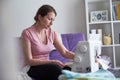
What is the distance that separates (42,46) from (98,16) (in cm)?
159

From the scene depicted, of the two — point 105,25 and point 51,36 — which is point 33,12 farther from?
point 51,36

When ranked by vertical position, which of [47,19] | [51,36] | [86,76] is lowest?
[86,76]

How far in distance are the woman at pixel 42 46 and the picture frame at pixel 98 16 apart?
1.37 metres

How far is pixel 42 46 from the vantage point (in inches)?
73.9

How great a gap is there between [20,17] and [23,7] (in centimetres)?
16

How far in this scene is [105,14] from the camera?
10.6ft

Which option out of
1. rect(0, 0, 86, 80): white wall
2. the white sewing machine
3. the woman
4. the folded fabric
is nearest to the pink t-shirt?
the woman

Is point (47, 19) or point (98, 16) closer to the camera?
point (47, 19)

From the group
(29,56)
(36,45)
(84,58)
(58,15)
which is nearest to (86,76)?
(84,58)

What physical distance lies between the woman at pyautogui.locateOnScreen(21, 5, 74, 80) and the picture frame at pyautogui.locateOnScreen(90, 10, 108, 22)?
1373 millimetres

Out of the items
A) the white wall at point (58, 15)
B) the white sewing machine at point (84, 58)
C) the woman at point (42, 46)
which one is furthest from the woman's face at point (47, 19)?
the white wall at point (58, 15)

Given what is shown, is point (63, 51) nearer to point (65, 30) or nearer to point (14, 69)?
point (14, 69)

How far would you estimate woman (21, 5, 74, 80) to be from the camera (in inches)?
64.7

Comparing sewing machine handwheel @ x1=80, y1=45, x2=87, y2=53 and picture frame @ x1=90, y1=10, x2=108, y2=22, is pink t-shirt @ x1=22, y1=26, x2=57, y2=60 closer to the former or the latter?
sewing machine handwheel @ x1=80, y1=45, x2=87, y2=53
